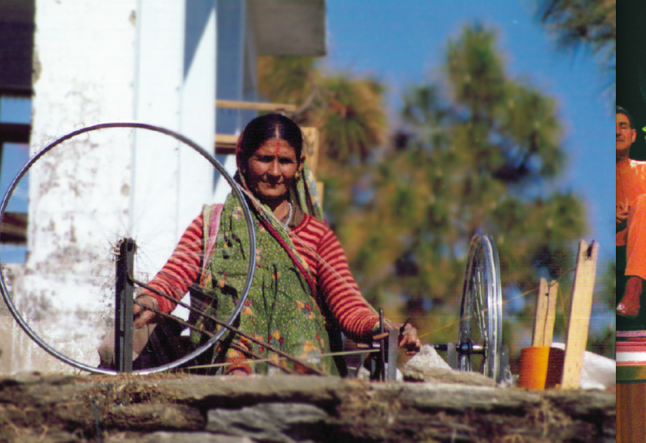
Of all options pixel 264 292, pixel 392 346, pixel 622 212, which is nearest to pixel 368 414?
pixel 392 346

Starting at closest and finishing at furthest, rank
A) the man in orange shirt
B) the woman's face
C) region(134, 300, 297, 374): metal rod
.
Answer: region(134, 300, 297, 374): metal rod → the woman's face → the man in orange shirt

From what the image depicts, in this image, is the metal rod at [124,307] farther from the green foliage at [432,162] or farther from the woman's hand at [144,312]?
the green foliage at [432,162]

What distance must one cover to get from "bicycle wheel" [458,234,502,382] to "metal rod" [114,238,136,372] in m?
1.09

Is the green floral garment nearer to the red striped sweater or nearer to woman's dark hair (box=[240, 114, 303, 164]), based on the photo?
the red striped sweater

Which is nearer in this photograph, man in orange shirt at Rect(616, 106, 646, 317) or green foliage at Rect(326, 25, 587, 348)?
man in orange shirt at Rect(616, 106, 646, 317)

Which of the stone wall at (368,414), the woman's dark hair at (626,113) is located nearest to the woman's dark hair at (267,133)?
the stone wall at (368,414)

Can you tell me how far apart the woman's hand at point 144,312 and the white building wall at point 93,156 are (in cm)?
37

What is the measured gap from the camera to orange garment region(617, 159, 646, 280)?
2.93 metres

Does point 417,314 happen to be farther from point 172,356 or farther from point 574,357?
point 172,356

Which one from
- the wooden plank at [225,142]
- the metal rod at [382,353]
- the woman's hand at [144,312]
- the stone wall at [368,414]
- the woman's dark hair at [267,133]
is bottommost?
the stone wall at [368,414]

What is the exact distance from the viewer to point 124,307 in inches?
90.0

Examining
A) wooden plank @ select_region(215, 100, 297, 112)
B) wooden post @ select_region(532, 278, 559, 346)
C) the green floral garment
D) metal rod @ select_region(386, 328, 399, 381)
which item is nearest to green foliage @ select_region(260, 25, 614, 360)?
wooden plank @ select_region(215, 100, 297, 112)

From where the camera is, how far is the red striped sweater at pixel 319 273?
2564 millimetres

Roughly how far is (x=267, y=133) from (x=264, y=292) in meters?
0.56
